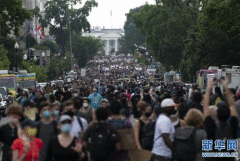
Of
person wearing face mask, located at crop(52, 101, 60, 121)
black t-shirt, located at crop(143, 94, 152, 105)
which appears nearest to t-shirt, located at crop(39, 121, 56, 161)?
person wearing face mask, located at crop(52, 101, 60, 121)

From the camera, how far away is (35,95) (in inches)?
776

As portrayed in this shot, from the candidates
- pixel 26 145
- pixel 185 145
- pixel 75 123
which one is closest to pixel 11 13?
pixel 75 123

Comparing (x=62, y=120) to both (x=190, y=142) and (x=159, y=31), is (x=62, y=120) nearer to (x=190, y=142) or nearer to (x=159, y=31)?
(x=190, y=142)

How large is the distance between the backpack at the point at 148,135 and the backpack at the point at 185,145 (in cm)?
148

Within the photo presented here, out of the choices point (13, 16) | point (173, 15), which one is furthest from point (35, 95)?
point (173, 15)

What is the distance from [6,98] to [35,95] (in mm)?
12843

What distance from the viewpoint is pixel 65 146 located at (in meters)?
8.14

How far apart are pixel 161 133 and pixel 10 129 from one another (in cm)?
248

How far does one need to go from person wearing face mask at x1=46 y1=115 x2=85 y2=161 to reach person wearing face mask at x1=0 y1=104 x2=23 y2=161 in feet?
4.87

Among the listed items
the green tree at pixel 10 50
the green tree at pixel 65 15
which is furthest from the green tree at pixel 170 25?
the green tree at pixel 65 15

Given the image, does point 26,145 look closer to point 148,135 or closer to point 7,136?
point 7,136

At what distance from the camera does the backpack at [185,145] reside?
799 cm

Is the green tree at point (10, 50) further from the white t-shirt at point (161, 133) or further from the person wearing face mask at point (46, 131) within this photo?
the white t-shirt at point (161, 133)

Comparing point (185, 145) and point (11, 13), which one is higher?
point (11, 13)
